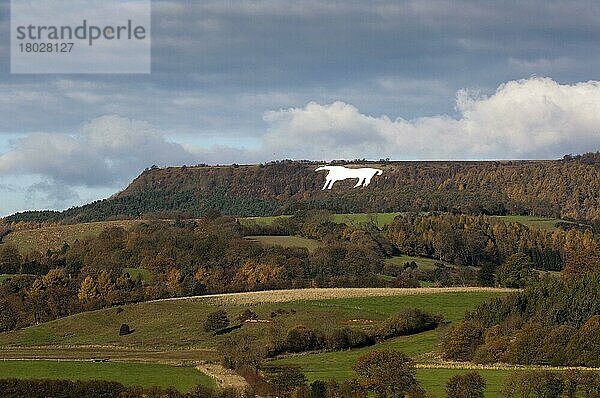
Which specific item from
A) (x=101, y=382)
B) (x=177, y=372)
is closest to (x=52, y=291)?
(x=177, y=372)

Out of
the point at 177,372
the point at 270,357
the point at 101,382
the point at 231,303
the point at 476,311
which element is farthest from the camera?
the point at 231,303

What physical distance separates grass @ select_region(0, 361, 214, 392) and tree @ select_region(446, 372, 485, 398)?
61.1 feet

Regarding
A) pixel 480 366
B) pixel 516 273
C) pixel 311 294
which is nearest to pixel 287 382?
pixel 480 366

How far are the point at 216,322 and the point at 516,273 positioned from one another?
201 feet

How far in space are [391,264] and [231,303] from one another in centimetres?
5670

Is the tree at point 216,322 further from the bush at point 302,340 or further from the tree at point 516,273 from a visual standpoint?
the tree at point 516,273

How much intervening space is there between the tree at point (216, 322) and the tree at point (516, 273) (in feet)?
192

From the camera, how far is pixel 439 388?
6938 cm

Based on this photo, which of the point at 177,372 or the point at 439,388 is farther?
the point at 177,372

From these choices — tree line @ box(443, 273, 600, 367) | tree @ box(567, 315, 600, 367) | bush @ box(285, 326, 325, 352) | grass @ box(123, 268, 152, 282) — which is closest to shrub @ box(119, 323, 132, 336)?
bush @ box(285, 326, 325, 352)

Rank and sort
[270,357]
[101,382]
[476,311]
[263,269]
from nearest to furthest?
[101,382], [270,357], [476,311], [263,269]

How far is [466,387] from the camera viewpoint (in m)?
63.5

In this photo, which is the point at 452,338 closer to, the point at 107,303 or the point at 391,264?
the point at 107,303

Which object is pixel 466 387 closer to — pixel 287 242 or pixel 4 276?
pixel 4 276
